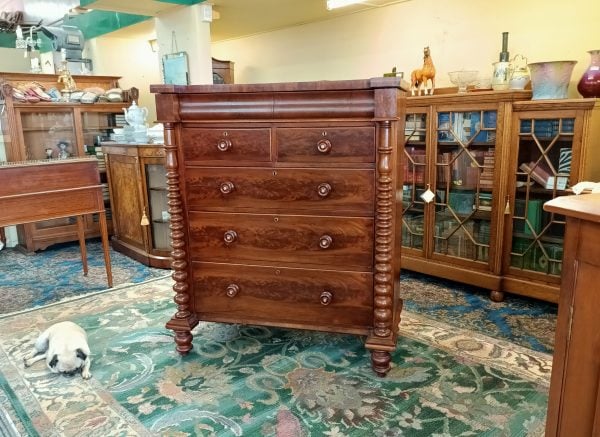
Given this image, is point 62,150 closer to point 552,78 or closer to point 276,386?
point 276,386

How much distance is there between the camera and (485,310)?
2797 mm

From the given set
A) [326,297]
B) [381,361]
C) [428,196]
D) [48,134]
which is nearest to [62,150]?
[48,134]

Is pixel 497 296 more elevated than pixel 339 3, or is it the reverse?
pixel 339 3

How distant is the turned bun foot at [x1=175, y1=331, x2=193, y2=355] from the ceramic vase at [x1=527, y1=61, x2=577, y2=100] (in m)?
2.30

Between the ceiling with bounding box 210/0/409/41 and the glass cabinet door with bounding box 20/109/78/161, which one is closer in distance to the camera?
the glass cabinet door with bounding box 20/109/78/161

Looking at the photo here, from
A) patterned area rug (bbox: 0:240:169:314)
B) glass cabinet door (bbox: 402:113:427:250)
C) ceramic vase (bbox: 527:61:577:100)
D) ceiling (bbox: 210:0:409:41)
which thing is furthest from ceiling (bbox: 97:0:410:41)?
patterned area rug (bbox: 0:240:169:314)

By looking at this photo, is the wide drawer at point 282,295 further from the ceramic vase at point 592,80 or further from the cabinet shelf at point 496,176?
the ceramic vase at point 592,80

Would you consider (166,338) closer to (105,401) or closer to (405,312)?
(105,401)

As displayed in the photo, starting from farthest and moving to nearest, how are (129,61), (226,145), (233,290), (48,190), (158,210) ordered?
A: (129,61) → (158,210) → (48,190) → (233,290) → (226,145)

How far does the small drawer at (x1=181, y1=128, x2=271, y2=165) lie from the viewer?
6.69 ft

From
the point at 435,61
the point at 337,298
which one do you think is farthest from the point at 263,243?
the point at 435,61

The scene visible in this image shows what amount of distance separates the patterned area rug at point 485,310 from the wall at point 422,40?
142cm

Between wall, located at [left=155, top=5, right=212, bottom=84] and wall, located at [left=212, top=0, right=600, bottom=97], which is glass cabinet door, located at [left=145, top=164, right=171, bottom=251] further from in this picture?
wall, located at [left=212, top=0, right=600, bottom=97]

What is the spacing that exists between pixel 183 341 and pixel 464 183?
2014 millimetres
